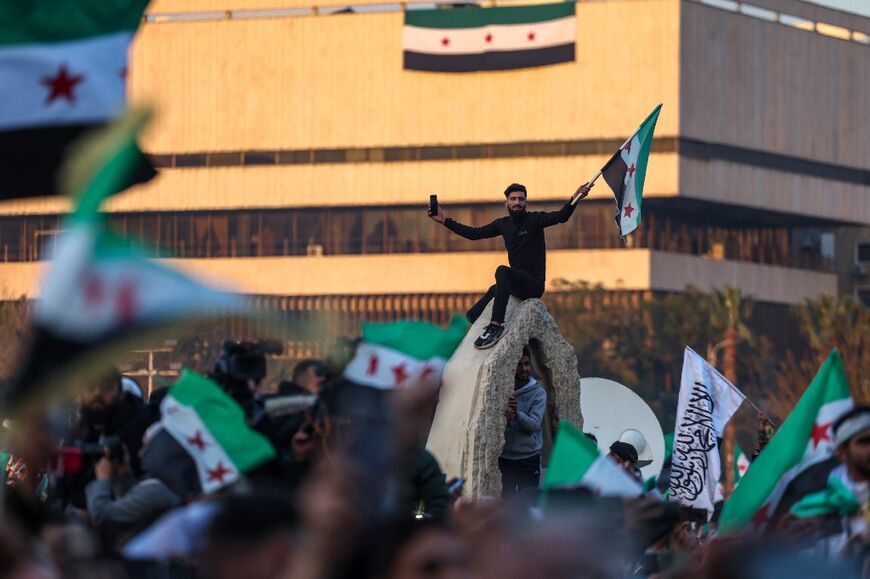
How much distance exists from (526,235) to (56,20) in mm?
6941

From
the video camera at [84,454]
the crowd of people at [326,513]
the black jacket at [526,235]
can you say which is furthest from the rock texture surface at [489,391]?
the video camera at [84,454]

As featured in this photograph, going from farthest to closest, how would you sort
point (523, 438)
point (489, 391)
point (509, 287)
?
point (509, 287) < point (489, 391) < point (523, 438)

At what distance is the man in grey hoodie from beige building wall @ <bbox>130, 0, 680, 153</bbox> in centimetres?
6111

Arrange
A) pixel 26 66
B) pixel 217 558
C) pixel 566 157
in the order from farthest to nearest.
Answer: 1. pixel 566 157
2. pixel 26 66
3. pixel 217 558

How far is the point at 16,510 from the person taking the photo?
6.03m

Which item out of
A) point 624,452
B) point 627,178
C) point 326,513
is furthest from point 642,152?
point 326,513

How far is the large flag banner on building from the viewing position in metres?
14.5

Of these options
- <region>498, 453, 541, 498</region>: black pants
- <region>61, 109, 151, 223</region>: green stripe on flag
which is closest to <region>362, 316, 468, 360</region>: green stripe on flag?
<region>61, 109, 151, 223</region>: green stripe on flag

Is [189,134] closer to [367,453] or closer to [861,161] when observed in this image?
[861,161]

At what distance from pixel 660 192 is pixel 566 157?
3.78 m

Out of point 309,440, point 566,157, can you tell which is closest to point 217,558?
point 309,440

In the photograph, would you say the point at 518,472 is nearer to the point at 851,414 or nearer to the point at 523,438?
the point at 523,438

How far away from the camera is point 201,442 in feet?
26.7

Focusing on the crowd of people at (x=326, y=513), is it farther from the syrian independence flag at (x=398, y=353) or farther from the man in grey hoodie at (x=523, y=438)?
the man in grey hoodie at (x=523, y=438)
